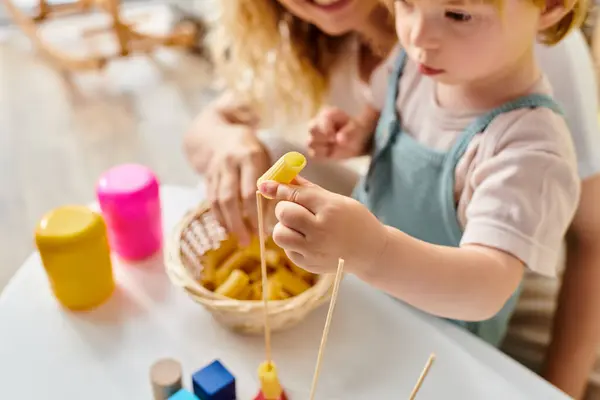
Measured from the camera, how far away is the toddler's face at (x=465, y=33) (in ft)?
1.74

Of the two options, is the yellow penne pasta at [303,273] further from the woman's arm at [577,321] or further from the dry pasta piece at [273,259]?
the woman's arm at [577,321]

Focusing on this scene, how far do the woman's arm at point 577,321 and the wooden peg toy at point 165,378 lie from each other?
510mm

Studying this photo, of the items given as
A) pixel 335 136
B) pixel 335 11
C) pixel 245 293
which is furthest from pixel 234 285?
pixel 335 11

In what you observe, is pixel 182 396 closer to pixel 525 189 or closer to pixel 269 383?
pixel 269 383

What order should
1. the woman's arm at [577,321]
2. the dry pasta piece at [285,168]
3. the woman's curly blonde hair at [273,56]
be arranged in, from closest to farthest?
the dry pasta piece at [285,168] < the woman's arm at [577,321] < the woman's curly blonde hair at [273,56]

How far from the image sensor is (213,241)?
0.71 m

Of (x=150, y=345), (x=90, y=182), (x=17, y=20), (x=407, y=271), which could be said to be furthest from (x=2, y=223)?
(x=407, y=271)

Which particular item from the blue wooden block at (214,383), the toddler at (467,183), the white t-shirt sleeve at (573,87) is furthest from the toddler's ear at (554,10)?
the blue wooden block at (214,383)

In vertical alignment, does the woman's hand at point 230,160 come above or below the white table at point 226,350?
above

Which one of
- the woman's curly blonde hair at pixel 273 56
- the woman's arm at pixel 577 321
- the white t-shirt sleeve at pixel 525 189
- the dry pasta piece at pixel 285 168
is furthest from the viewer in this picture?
the woman's curly blonde hair at pixel 273 56

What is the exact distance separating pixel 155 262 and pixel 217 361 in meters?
0.20

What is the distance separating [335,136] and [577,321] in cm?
40

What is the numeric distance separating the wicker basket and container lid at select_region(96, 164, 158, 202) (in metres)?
0.05

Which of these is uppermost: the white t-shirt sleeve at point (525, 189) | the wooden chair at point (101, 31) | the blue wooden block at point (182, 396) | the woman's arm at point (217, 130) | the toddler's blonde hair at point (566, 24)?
the toddler's blonde hair at point (566, 24)
